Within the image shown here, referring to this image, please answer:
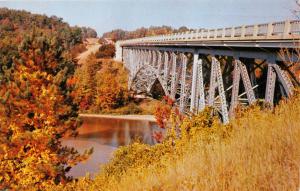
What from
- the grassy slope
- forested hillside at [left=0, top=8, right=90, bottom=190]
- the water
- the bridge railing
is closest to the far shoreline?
the water

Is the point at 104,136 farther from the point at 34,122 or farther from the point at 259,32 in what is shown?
the point at 259,32

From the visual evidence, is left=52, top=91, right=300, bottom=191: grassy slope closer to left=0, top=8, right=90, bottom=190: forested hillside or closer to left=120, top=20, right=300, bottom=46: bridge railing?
left=120, top=20, right=300, bottom=46: bridge railing

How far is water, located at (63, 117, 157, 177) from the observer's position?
45831 millimetres

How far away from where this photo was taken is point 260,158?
6863 millimetres

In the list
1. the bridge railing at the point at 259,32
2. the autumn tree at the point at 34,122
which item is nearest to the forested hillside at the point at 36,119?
the autumn tree at the point at 34,122

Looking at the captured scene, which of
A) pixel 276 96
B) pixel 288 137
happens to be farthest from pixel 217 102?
pixel 288 137

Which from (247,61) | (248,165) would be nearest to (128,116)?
(247,61)

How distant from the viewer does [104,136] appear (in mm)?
59031

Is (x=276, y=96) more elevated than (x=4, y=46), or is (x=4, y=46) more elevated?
(x=4, y=46)

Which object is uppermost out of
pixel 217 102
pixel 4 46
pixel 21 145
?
pixel 4 46

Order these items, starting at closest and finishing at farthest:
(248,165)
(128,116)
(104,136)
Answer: (248,165)
(104,136)
(128,116)

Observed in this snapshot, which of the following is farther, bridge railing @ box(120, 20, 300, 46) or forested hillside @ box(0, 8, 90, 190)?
forested hillside @ box(0, 8, 90, 190)

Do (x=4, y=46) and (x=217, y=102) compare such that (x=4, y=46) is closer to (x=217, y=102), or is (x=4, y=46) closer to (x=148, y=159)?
(x=217, y=102)

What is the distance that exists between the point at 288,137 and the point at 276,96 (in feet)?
44.3
